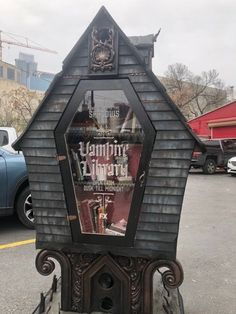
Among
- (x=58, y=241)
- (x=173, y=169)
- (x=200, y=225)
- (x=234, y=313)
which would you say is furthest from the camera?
(x=200, y=225)

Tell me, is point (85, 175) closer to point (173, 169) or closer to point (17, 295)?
point (173, 169)

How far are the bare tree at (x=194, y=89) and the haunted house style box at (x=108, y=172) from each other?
2194 inches

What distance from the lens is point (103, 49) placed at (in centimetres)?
303

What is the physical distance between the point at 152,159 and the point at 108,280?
1.04m

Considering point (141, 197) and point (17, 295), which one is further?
point (17, 295)

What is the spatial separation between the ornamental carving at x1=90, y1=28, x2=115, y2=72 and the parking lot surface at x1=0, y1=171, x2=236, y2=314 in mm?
2232

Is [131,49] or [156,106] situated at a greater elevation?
[131,49]

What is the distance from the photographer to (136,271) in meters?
3.12

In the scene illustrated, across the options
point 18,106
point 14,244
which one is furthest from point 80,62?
point 18,106

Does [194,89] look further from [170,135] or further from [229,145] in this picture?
[170,135]

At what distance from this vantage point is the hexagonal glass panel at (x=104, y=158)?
3.04m

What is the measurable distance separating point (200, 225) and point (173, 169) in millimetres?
4702

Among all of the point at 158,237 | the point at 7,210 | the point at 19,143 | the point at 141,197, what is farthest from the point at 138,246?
the point at 7,210

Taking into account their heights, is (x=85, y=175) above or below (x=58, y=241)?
above
